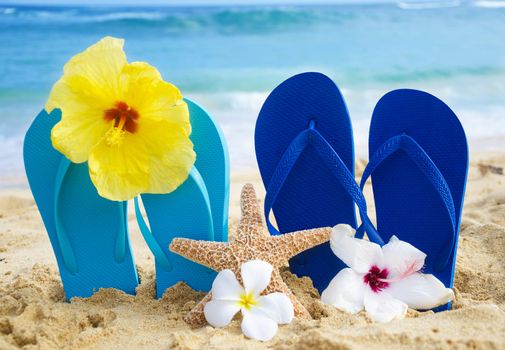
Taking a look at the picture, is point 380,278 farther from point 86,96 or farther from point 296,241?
point 86,96

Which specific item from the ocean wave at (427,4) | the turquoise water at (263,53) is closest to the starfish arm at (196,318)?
the turquoise water at (263,53)

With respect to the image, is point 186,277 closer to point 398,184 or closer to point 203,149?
point 203,149

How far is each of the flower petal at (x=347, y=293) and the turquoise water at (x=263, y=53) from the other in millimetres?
2110

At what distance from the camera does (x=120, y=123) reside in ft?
5.36

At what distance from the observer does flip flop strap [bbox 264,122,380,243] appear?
1821mm

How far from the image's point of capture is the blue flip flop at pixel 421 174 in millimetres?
1843

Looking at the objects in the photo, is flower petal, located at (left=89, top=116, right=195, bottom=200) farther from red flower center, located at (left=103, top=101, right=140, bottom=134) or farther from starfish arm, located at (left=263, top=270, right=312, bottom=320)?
starfish arm, located at (left=263, top=270, right=312, bottom=320)

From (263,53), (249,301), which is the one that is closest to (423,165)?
(249,301)

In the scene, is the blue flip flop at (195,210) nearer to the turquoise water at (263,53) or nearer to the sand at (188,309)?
the sand at (188,309)

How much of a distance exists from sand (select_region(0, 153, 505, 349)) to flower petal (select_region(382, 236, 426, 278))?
4.9 inches

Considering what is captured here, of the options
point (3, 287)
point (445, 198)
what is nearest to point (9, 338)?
point (3, 287)

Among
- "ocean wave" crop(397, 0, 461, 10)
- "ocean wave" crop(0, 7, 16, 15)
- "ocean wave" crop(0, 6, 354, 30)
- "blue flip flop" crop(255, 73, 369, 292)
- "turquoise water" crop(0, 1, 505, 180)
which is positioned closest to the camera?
"blue flip flop" crop(255, 73, 369, 292)

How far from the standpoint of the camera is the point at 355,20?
12.0 meters

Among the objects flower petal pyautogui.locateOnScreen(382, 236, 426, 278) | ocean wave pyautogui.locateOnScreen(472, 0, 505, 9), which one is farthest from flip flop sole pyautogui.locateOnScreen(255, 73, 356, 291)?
ocean wave pyautogui.locateOnScreen(472, 0, 505, 9)
